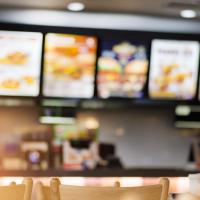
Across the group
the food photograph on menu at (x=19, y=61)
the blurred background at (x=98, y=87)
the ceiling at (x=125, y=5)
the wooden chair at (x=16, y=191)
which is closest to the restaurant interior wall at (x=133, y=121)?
the blurred background at (x=98, y=87)

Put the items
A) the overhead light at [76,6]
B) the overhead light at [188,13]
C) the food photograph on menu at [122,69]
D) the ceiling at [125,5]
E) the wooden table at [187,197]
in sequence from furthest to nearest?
the food photograph on menu at [122,69] → the overhead light at [188,13] → the overhead light at [76,6] → the ceiling at [125,5] → the wooden table at [187,197]

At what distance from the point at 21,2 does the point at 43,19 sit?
0.34m

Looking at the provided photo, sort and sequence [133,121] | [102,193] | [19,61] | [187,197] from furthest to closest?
[133,121], [19,61], [187,197], [102,193]

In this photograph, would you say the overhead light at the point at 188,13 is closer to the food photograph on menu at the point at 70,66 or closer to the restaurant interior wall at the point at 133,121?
the restaurant interior wall at the point at 133,121

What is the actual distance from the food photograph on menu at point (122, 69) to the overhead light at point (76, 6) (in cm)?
38

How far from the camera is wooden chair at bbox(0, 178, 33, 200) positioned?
1712mm

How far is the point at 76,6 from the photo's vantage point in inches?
179

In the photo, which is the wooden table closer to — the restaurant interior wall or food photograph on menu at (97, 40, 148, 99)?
food photograph on menu at (97, 40, 148, 99)

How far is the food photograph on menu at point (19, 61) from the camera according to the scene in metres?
4.59

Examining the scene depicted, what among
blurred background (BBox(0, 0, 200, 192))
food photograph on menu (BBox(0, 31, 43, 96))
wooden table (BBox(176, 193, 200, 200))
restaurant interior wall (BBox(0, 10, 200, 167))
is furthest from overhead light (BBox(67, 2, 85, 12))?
wooden table (BBox(176, 193, 200, 200))

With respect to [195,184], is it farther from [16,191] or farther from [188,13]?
[188,13]

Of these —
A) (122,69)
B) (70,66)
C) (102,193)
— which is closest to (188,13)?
(122,69)

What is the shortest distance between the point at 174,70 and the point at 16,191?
331 cm

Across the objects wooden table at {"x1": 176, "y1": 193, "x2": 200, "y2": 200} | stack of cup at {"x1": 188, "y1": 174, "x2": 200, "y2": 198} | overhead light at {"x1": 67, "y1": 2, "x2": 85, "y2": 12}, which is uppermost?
overhead light at {"x1": 67, "y1": 2, "x2": 85, "y2": 12}
